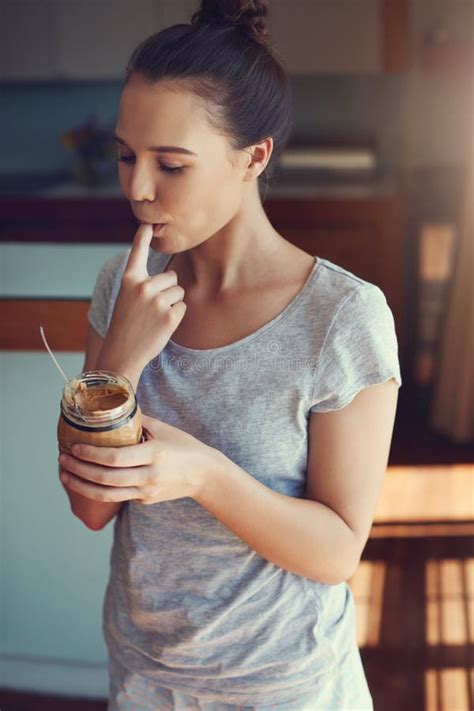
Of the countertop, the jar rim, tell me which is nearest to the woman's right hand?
the jar rim

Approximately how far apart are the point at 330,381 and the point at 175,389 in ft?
0.62

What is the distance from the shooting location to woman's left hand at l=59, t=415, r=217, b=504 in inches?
35.1

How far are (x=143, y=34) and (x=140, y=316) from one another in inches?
142

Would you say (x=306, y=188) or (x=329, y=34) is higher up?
(x=329, y=34)

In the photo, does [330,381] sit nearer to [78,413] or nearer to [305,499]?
[305,499]

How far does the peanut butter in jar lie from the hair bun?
0.45 meters

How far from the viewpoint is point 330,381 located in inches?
40.8

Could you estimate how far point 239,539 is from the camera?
1113 mm

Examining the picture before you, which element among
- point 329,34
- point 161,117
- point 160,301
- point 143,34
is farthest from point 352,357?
point 143,34

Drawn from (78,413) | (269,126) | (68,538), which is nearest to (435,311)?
(68,538)

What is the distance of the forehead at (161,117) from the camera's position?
3.33 feet

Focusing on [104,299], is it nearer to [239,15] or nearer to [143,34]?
[239,15]

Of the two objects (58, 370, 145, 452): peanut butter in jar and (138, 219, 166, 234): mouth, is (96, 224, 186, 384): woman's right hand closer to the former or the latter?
(138, 219, 166, 234): mouth

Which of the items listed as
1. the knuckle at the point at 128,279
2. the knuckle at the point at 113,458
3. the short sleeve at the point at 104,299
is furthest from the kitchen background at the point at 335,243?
the knuckle at the point at 113,458
